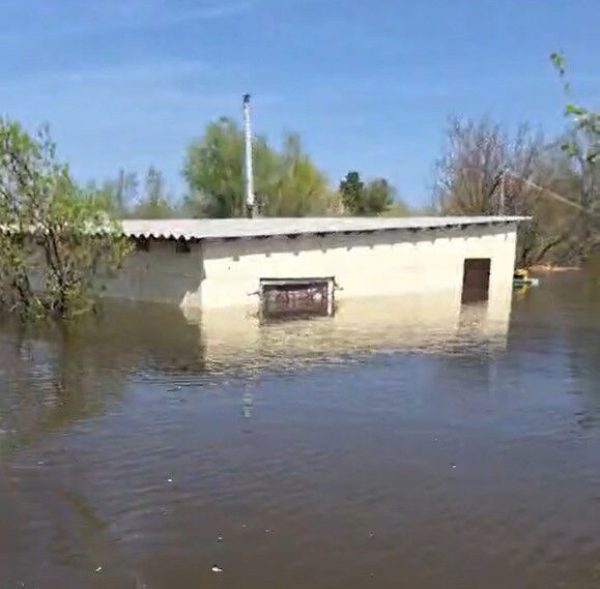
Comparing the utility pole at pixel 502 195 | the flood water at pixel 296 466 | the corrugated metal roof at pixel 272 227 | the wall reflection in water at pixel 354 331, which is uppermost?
the utility pole at pixel 502 195

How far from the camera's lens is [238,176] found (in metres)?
40.8

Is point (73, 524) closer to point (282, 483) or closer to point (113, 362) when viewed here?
point (282, 483)

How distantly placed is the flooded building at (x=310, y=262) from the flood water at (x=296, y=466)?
562 centimetres

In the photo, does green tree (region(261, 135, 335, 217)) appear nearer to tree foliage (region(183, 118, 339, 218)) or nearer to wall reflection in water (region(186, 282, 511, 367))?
tree foliage (region(183, 118, 339, 218))

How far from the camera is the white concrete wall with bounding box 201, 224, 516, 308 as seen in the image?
22453mm

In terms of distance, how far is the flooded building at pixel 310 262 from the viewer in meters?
22.2

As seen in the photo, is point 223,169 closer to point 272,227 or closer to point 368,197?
point 368,197

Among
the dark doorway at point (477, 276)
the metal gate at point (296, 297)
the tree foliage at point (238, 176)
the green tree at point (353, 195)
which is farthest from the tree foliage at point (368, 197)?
the metal gate at point (296, 297)

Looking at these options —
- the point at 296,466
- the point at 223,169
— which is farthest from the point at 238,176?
the point at 296,466

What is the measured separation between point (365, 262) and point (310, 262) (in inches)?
86.7

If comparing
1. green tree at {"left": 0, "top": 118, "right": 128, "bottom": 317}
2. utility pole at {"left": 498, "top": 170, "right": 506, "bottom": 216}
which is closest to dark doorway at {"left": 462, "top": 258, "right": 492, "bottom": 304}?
utility pole at {"left": 498, "top": 170, "right": 506, "bottom": 216}

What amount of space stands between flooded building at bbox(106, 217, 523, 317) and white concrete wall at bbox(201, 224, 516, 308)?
0.03 m

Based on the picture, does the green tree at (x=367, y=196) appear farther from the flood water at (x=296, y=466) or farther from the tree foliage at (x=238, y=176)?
the flood water at (x=296, y=466)

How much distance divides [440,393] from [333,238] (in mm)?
12766
